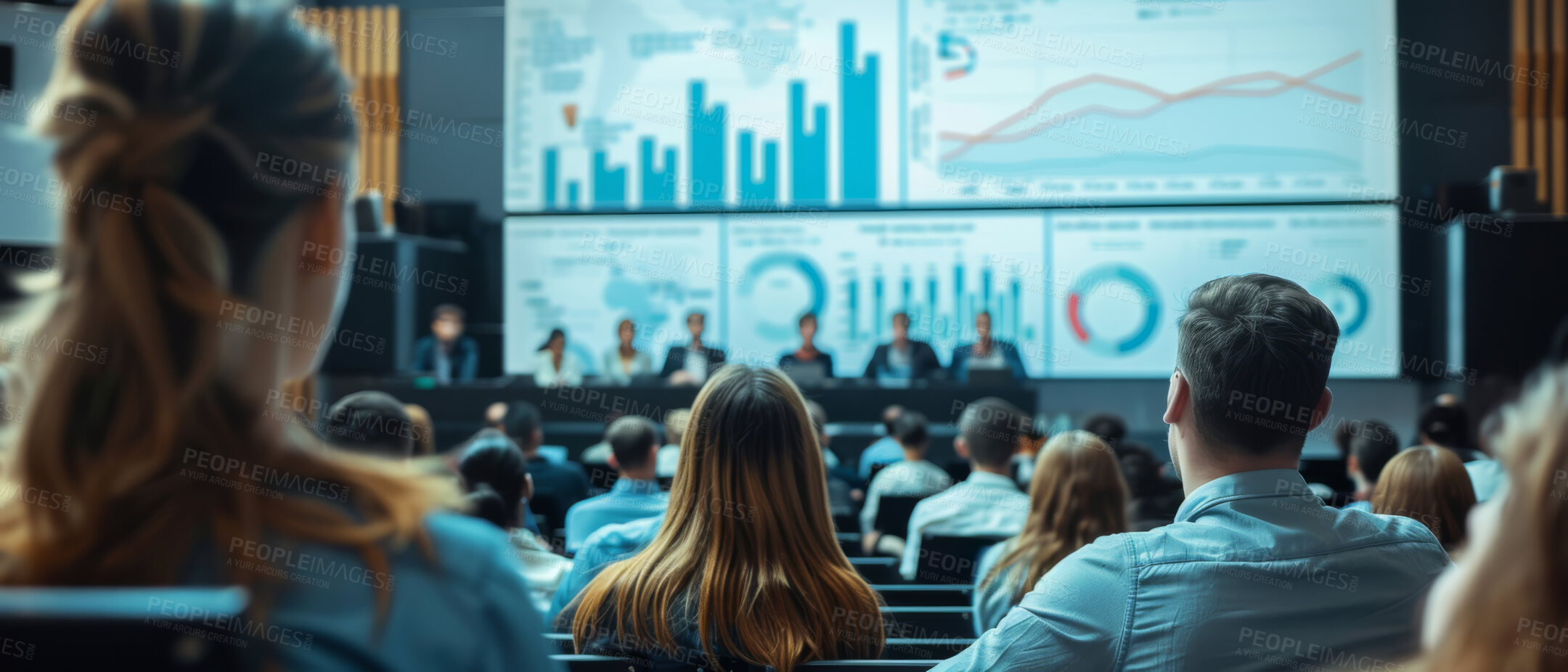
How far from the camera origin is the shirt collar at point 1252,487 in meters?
1.29

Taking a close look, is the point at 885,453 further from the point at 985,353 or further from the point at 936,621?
the point at 936,621

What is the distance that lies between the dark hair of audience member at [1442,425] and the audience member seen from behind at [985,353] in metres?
3.41

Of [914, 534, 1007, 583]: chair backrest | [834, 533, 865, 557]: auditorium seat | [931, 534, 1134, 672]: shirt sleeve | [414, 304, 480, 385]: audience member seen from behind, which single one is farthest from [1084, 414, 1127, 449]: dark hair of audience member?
[414, 304, 480, 385]: audience member seen from behind

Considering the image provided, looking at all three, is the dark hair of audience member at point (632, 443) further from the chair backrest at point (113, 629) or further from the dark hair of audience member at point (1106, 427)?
the chair backrest at point (113, 629)

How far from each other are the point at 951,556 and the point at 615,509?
103cm

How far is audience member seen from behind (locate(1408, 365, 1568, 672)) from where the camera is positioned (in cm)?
49

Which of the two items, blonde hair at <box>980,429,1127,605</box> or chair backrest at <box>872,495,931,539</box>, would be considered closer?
blonde hair at <box>980,429,1127,605</box>

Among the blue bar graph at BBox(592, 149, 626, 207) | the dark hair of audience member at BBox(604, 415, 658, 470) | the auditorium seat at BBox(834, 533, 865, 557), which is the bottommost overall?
the auditorium seat at BBox(834, 533, 865, 557)

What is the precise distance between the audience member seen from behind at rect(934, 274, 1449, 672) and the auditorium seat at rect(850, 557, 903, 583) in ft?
5.51

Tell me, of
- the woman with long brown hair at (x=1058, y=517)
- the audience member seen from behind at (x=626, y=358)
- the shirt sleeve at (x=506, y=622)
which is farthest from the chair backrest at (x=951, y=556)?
the audience member seen from behind at (x=626, y=358)

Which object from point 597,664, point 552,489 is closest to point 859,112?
point 552,489

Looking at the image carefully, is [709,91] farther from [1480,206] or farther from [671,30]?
[1480,206]

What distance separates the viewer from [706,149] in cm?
806

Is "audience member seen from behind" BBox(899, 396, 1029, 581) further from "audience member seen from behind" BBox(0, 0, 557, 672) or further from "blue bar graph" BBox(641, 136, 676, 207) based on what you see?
"blue bar graph" BBox(641, 136, 676, 207)
